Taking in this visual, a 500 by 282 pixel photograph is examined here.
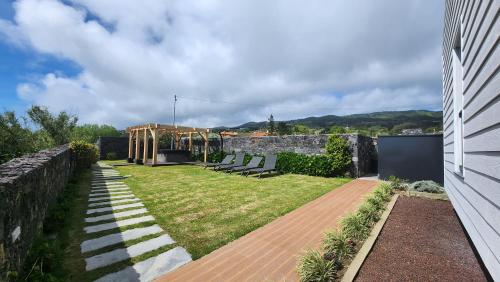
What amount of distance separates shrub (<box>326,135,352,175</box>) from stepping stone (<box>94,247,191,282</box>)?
28.8 feet

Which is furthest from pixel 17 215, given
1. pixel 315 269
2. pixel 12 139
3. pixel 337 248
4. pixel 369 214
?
pixel 12 139

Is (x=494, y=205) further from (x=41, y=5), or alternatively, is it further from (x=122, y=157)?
(x=122, y=157)

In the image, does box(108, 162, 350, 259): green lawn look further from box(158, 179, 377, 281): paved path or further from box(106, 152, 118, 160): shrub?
box(106, 152, 118, 160): shrub

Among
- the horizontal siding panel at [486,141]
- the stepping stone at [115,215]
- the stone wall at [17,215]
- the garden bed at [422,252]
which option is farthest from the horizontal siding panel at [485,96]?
the stepping stone at [115,215]

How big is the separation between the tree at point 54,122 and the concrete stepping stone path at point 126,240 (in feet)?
36.0

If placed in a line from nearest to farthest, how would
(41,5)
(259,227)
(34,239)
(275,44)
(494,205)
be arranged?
(494,205), (34,239), (259,227), (41,5), (275,44)

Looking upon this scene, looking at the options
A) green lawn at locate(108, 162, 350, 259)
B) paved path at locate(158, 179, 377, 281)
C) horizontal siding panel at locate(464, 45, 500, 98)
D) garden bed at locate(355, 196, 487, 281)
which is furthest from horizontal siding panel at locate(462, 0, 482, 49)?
green lawn at locate(108, 162, 350, 259)

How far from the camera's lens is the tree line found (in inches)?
252

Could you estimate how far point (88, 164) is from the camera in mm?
12695

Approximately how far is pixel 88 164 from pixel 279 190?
11157 mm

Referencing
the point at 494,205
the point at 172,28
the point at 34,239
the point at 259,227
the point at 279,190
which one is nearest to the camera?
the point at 494,205

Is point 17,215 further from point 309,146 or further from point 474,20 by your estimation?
point 309,146

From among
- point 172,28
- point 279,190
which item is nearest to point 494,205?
point 279,190

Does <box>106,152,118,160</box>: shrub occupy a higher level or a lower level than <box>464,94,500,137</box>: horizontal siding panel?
lower
